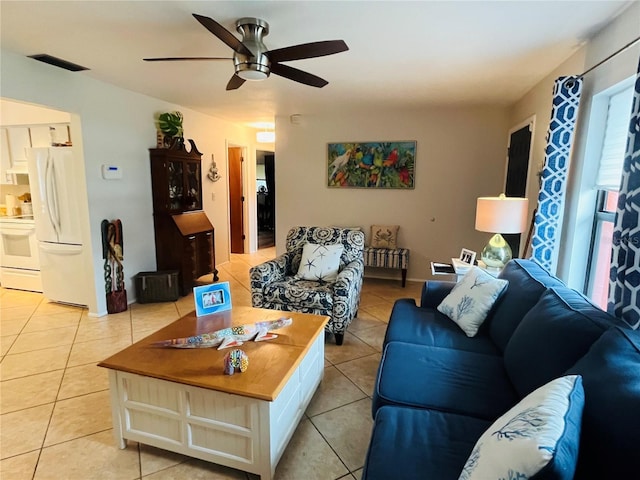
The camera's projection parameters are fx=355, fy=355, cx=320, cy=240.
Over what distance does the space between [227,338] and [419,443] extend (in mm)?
1127

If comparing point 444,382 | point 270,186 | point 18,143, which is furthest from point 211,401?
point 270,186

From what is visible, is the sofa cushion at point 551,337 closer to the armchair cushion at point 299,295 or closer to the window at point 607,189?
the window at point 607,189

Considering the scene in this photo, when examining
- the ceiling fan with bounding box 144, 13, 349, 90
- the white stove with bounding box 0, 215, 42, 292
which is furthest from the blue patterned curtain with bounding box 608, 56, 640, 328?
the white stove with bounding box 0, 215, 42, 292

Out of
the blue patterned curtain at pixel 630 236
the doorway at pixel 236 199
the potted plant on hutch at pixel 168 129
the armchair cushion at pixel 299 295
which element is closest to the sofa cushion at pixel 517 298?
the blue patterned curtain at pixel 630 236

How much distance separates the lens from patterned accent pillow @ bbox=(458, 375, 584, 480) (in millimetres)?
765

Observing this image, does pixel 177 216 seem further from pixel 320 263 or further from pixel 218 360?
pixel 218 360

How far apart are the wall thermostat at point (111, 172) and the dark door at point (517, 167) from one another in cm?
422

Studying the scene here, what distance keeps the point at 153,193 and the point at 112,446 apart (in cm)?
307

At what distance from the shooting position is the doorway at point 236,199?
6.57m

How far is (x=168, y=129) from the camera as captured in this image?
4277 millimetres

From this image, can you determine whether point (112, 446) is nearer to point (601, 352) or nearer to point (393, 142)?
point (601, 352)

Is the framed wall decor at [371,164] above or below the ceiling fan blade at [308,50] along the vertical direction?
below

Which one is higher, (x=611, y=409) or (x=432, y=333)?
(x=611, y=409)

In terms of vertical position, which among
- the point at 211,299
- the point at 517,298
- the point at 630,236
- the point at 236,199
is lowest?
the point at 211,299
